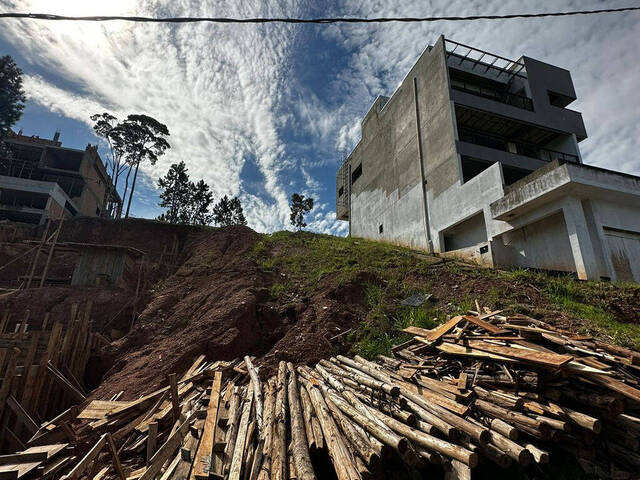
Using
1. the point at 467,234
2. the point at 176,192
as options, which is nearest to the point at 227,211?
the point at 176,192

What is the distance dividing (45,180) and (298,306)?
1553 inches

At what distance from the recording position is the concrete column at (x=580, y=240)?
1058cm

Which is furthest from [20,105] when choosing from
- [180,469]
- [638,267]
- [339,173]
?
[638,267]

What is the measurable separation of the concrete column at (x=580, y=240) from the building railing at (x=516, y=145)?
891 cm

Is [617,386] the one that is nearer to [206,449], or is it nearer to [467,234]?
[206,449]

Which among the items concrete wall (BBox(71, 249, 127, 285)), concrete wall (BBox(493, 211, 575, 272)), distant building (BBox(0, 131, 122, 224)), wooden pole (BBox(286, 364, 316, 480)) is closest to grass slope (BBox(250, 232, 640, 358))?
concrete wall (BBox(493, 211, 575, 272))

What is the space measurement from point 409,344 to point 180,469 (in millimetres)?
4682

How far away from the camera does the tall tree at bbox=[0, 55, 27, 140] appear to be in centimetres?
2958

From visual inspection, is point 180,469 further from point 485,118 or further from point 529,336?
point 485,118

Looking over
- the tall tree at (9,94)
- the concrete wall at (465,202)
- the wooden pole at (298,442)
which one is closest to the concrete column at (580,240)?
the concrete wall at (465,202)

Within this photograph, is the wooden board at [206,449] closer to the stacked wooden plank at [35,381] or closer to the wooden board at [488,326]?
the stacked wooden plank at [35,381]

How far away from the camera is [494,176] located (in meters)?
13.9

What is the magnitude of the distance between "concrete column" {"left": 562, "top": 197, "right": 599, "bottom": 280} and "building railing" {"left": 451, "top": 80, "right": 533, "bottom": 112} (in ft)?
34.2

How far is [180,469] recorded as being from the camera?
3094mm
